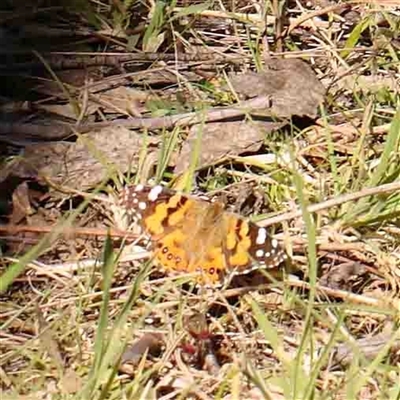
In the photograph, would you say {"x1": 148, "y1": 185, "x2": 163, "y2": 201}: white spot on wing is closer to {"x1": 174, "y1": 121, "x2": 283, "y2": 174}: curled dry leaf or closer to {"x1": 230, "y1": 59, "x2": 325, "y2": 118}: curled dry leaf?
{"x1": 174, "y1": 121, "x2": 283, "y2": 174}: curled dry leaf

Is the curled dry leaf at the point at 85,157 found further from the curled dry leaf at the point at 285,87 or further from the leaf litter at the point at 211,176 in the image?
the curled dry leaf at the point at 285,87

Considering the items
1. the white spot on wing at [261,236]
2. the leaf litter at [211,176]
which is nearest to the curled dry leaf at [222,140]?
the leaf litter at [211,176]

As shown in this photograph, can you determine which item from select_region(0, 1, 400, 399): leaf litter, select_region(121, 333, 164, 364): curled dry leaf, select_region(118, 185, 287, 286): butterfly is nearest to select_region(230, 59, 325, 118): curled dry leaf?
select_region(0, 1, 400, 399): leaf litter

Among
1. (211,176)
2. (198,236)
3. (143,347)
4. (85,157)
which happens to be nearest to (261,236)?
(198,236)

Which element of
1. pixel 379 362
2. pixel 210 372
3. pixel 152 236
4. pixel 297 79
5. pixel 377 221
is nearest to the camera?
pixel 379 362

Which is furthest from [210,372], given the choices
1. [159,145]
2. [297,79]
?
[297,79]

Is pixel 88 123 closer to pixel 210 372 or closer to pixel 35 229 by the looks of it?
pixel 35 229

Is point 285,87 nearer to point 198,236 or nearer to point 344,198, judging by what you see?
point 344,198
